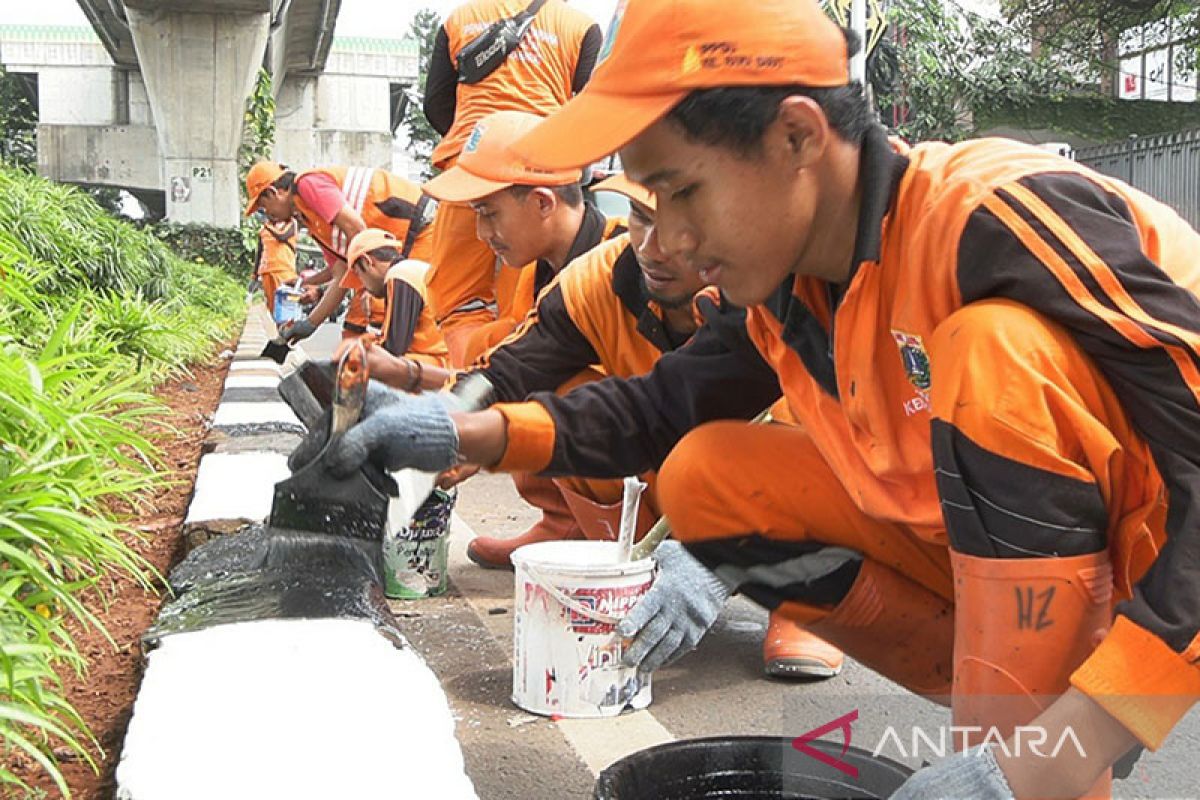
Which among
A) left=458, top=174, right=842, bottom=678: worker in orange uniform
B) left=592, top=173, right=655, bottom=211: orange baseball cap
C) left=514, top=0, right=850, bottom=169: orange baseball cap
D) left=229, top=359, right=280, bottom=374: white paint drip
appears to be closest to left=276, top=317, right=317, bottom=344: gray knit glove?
left=229, top=359, right=280, bottom=374: white paint drip

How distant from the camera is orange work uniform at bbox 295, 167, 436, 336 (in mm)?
6629

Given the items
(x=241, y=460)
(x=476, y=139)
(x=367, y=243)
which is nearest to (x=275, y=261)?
(x=367, y=243)

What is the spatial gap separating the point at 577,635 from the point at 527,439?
21.9 inches

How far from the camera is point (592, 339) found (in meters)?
3.09

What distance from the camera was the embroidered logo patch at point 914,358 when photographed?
156 cm

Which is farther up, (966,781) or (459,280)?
(459,280)

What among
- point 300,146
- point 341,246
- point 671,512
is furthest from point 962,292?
point 300,146

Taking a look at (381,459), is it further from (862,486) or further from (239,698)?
(862,486)

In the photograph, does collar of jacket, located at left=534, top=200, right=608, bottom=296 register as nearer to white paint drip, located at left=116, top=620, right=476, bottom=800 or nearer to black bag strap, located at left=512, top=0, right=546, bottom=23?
black bag strap, located at left=512, top=0, right=546, bottom=23

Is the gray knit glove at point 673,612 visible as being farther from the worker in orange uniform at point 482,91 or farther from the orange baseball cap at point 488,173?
the worker in orange uniform at point 482,91

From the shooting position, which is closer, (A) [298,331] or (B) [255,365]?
(B) [255,365]

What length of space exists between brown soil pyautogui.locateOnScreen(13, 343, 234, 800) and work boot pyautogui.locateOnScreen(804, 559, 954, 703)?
1174 millimetres

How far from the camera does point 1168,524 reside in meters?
1.28

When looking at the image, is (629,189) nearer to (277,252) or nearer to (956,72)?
(277,252)
